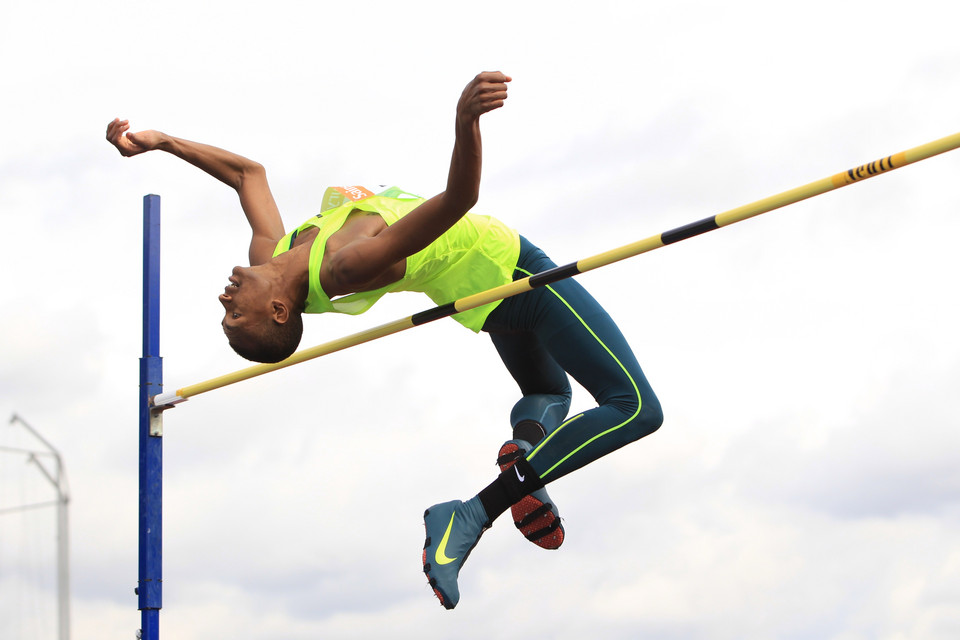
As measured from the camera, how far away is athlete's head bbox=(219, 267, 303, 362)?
379 centimetres

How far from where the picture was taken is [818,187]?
130 inches

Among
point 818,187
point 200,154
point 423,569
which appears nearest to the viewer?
point 818,187

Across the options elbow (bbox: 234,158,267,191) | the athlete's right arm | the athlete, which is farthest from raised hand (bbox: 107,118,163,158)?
the athlete

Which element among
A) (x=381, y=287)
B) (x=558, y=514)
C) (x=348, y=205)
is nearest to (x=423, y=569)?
(x=558, y=514)

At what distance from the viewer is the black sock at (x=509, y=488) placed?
3.83 meters

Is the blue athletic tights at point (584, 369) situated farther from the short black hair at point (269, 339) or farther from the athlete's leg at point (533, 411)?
the short black hair at point (269, 339)

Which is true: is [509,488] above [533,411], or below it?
below

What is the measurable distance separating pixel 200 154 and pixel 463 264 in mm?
1229

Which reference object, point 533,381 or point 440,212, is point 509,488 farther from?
point 440,212

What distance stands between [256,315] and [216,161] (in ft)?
3.34

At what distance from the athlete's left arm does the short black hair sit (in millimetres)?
258

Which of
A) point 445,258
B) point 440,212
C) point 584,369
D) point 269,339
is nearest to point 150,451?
point 269,339

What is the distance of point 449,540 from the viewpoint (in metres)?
3.79

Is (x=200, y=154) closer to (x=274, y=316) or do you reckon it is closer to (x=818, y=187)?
(x=274, y=316)
